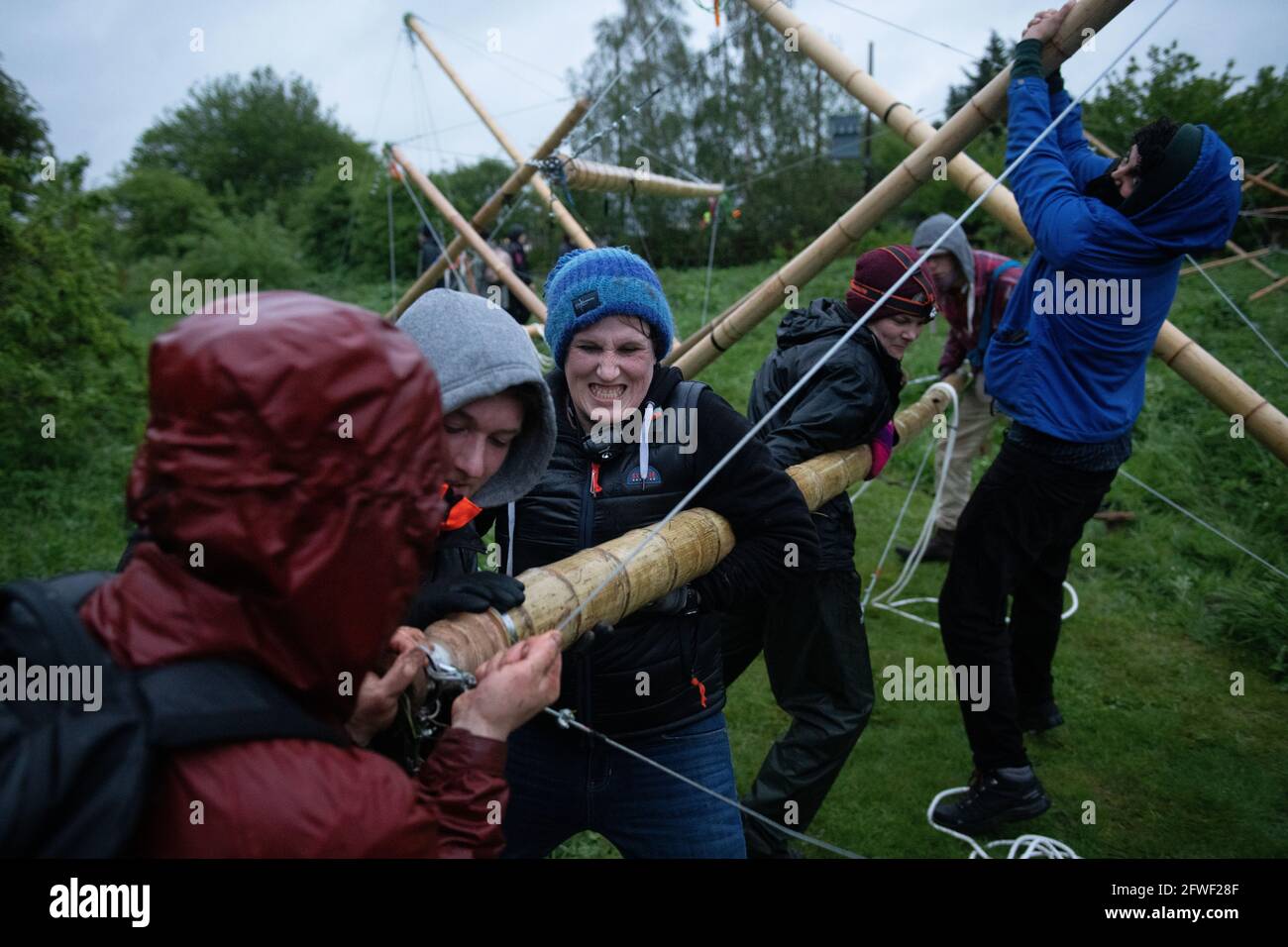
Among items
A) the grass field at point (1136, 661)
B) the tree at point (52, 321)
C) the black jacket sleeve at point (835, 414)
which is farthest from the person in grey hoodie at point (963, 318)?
the tree at point (52, 321)

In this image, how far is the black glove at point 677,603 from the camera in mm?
2045

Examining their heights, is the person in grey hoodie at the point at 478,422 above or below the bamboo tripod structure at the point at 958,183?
below

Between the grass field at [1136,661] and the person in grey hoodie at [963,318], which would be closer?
the grass field at [1136,661]

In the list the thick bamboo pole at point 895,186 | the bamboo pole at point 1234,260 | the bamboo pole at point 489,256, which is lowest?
the thick bamboo pole at point 895,186

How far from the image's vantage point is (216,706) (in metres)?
0.81

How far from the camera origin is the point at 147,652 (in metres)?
0.83

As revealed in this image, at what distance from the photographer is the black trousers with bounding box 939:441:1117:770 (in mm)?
3223

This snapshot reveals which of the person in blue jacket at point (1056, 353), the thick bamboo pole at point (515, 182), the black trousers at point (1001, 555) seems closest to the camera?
the person in blue jacket at point (1056, 353)

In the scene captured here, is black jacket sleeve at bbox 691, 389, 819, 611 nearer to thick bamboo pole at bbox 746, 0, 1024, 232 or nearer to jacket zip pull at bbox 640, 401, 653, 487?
jacket zip pull at bbox 640, 401, 653, 487

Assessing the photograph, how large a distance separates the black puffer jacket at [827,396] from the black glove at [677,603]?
80cm

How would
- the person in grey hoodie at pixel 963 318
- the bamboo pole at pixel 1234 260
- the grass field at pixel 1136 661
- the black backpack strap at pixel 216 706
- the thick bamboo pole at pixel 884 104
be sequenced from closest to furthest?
1. the black backpack strap at pixel 216 706
2. the thick bamboo pole at pixel 884 104
3. the grass field at pixel 1136 661
4. the person in grey hoodie at pixel 963 318
5. the bamboo pole at pixel 1234 260

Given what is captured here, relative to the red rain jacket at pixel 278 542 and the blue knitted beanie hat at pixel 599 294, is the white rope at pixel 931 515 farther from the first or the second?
the red rain jacket at pixel 278 542

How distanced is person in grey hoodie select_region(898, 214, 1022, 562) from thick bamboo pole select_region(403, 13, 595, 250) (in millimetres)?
3262

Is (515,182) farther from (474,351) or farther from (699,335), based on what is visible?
(474,351)
